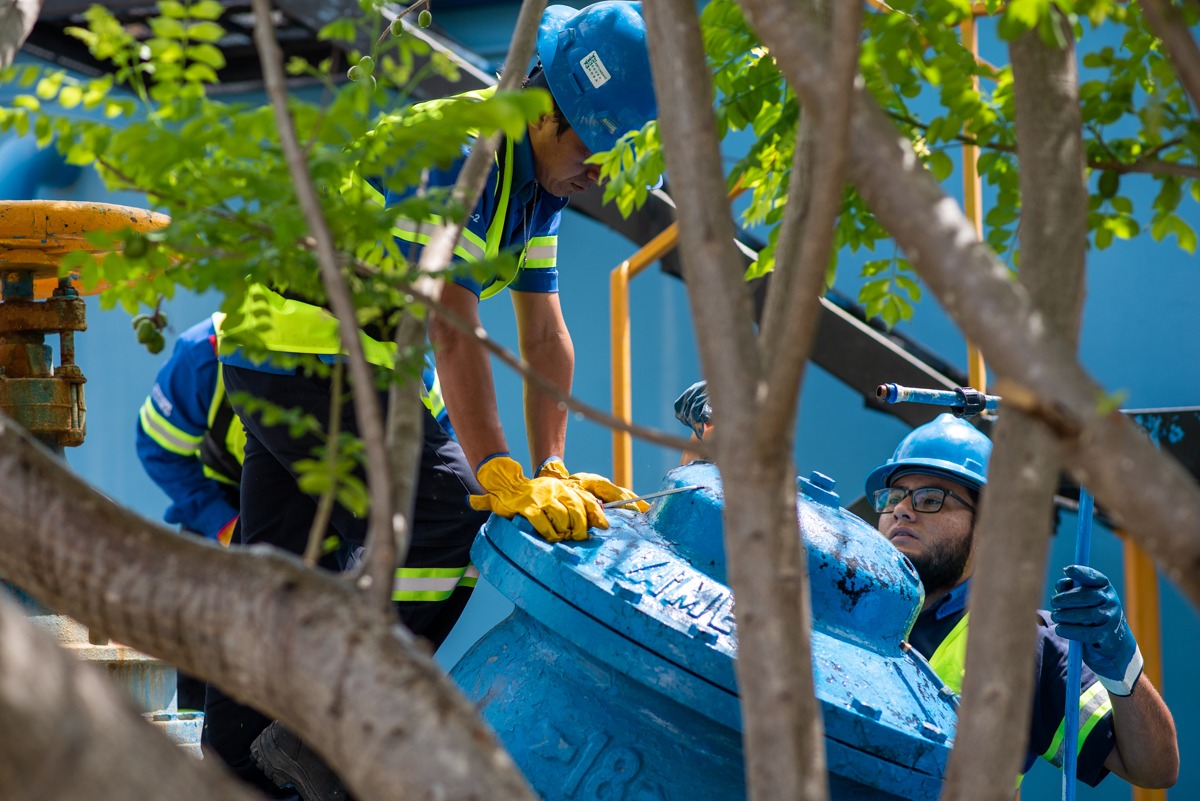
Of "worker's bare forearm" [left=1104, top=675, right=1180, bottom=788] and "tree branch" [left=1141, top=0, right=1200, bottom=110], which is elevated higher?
"tree branch" [left=1141, top=0, right=1200, bottom=110]

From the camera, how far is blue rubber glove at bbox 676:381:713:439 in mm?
2826

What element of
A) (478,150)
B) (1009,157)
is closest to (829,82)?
(478,150)

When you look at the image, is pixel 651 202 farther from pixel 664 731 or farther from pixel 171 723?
pixel 664 731

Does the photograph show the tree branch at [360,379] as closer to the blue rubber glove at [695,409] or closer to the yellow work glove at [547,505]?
the yellow work glove at [547,505]

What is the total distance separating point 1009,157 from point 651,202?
10.4 ft

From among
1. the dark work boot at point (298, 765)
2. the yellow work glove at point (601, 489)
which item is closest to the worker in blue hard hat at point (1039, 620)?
the yellow work glove at point (601, 489)

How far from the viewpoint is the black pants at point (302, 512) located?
2686 mm

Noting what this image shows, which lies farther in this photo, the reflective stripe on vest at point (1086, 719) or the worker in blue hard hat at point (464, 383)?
the reflective stripe on vest at point (1086, 719)

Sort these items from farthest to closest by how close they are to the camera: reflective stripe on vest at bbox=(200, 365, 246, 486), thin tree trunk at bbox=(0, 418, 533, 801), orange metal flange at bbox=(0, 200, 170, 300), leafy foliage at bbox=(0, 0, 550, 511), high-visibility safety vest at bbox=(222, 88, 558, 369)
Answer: reflective stripe on vest at bbox=(200, 365, 246, 486), high-visibility safety vest at bbox=(222, 88, 558, 369), orange metal flange at bbox=(0, 200, 170, 300), leafy foliage at bbox=(0, 0, 550, 511), thin tree trunk at bbox=(0, 418, 533, 801)

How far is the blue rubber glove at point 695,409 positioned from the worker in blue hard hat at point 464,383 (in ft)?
0.88

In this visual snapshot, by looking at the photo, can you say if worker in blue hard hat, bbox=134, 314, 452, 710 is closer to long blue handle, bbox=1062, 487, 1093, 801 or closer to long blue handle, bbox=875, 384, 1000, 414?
long blue handle, bbox=875, 384, 1000, 414

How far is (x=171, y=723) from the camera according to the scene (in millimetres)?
2561

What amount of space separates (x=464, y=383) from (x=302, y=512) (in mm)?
566

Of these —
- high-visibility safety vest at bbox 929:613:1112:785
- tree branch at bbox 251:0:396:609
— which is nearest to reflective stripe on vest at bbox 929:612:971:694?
high-visibility safety vest at bbox 929:613:1112:785
